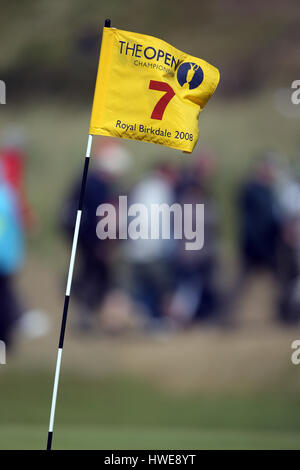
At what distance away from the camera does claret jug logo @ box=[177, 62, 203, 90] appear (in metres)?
6.76

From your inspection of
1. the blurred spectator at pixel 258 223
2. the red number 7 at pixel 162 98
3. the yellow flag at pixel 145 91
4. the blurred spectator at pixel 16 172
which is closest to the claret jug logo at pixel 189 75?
the yellow flag at pixel 145 91

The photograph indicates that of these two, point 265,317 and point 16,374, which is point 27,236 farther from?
point 265,317

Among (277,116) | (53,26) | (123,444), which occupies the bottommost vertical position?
(123,444)

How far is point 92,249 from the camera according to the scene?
31.7 feet

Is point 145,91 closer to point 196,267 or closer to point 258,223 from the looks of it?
point 196,267

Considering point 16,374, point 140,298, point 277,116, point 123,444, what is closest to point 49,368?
point 16,374

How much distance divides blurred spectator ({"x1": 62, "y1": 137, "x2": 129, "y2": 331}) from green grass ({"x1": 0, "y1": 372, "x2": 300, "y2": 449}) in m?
0.71

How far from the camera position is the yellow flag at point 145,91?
21.2 feet

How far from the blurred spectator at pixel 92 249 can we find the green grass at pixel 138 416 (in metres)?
0.71

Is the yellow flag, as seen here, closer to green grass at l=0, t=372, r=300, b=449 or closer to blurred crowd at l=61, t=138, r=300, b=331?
green grass at l=0, t=372, r=300, b=449

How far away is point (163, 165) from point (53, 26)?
194cm

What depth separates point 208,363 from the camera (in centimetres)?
973

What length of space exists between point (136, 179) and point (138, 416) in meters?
2.32

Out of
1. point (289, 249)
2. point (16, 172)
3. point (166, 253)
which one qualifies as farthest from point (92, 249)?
point (289, 249)
